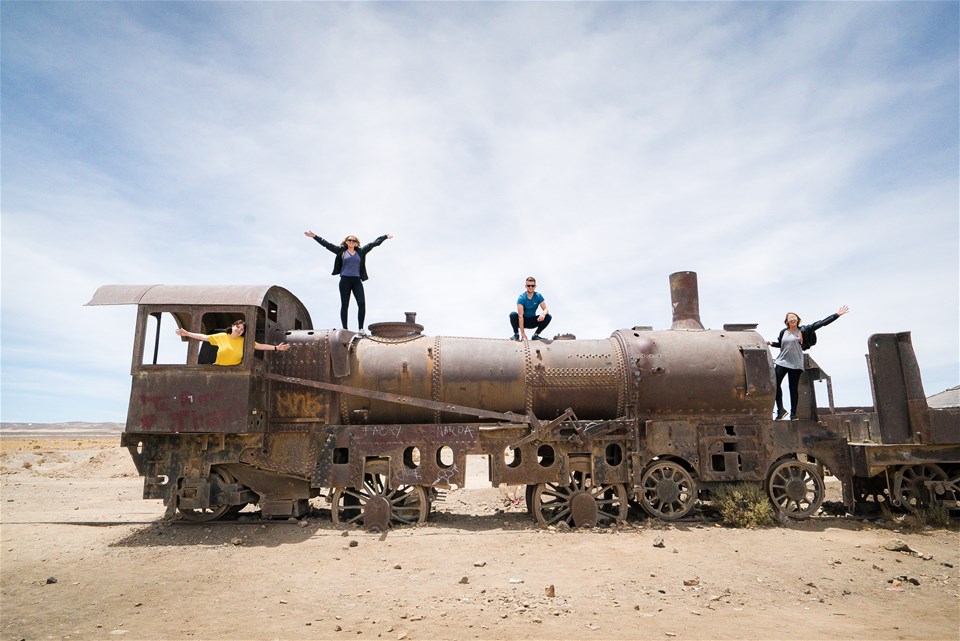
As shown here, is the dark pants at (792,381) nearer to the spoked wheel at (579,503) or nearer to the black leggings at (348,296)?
the spoked wheel at (579,503)

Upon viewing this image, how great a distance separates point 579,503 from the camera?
8844mm

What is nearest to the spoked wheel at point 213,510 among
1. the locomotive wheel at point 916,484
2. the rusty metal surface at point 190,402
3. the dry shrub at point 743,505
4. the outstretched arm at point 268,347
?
the rusty metal surface at point 190,402

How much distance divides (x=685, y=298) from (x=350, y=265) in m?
6.43

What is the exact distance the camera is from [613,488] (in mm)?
9156

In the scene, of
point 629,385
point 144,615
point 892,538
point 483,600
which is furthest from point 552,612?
point 892,538

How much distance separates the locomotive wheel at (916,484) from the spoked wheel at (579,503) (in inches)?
185

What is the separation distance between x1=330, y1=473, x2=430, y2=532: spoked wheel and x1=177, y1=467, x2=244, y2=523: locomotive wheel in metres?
1.74

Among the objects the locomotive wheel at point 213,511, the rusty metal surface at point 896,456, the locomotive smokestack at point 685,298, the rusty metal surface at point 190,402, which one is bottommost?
the locomotive wheel at point 213,511

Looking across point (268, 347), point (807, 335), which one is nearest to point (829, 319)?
point (807, 335)

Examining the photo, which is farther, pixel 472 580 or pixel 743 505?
pixel 743 505

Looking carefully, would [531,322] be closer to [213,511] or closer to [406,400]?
[406,400]

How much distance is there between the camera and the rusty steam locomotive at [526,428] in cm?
869

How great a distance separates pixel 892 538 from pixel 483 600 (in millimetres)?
6617

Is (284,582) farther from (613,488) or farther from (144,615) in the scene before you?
(613,488)
